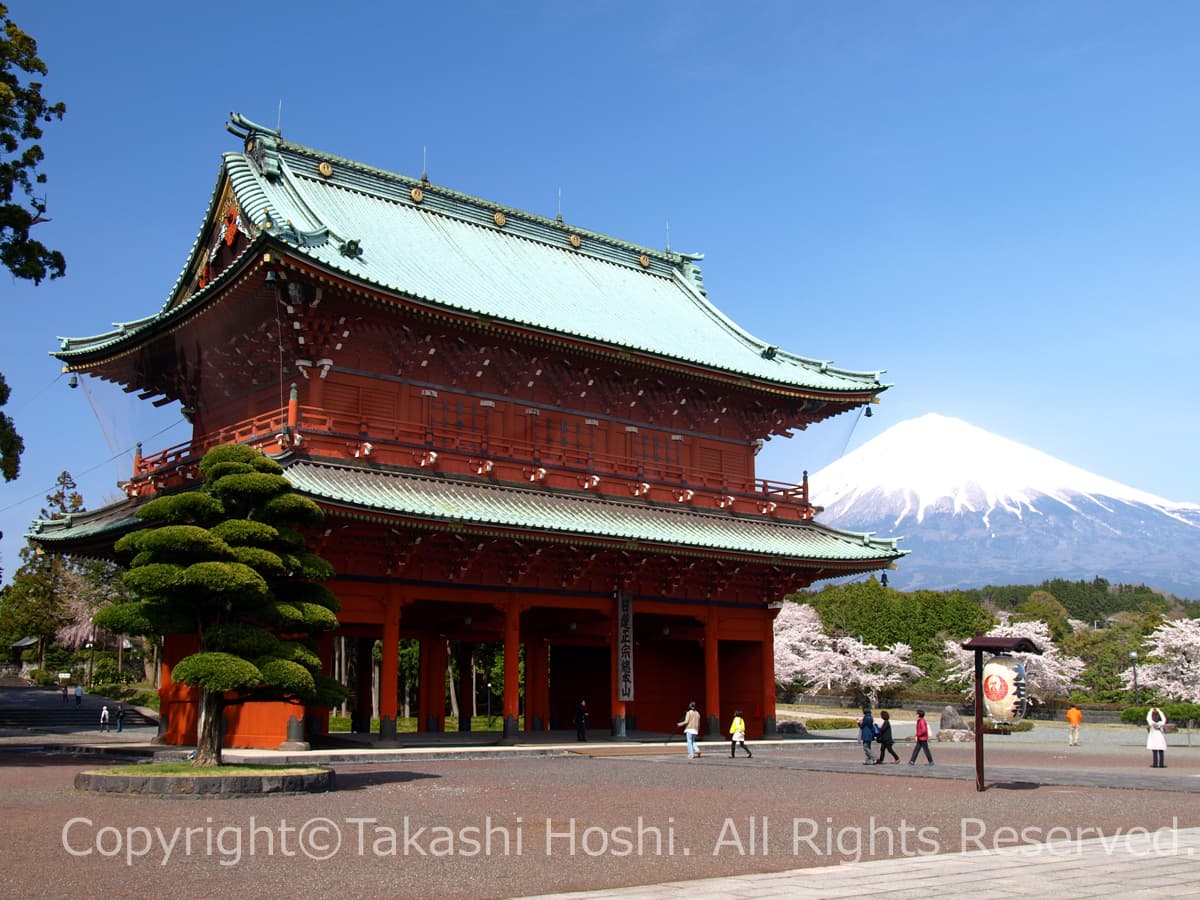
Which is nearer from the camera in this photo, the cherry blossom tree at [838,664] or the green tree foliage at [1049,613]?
the cherry blossom tree at [838,664]

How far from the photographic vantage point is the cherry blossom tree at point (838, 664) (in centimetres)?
7200

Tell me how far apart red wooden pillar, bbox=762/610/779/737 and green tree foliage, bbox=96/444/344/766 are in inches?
746

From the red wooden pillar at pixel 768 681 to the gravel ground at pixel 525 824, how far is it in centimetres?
1115

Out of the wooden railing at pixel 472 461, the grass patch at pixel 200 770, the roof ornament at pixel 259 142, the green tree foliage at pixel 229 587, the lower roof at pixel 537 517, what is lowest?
the grass patch at pixel 200 770

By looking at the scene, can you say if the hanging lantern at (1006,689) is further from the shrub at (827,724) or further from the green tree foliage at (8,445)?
the shrub at (827,724)

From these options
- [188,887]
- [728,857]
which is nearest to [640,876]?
[728,857]

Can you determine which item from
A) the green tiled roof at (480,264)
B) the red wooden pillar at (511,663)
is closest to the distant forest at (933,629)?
the green tiled roof at (480,264)

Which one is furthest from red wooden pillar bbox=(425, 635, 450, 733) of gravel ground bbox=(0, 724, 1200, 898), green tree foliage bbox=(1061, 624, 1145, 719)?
green tree foliage bbox=(1061, 624, 1145, 719)

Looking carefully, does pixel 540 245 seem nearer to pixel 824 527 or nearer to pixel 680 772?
pixel 824 527

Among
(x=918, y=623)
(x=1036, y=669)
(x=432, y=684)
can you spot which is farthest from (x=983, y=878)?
(x=918, y=623)

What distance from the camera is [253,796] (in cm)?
1686

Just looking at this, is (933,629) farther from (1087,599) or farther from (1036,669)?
(1087,599)

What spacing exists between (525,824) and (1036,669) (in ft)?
214

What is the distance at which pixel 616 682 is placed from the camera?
31.9 m
